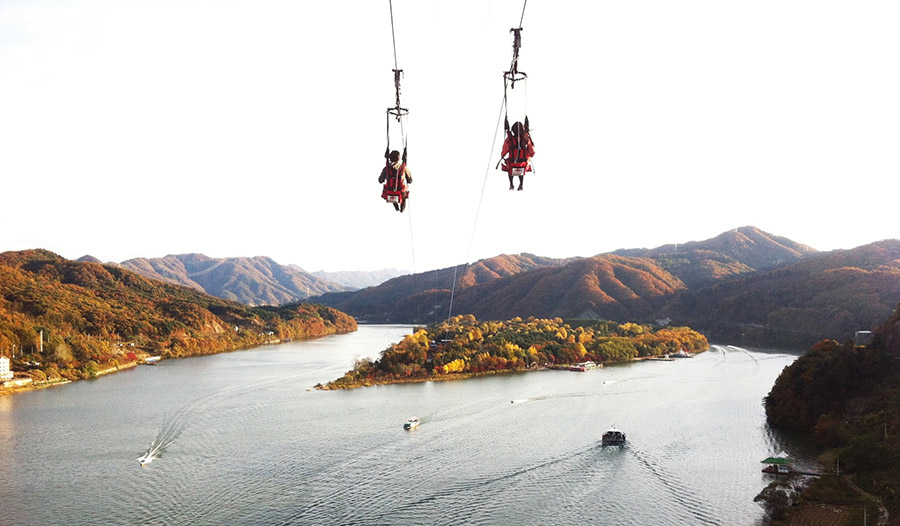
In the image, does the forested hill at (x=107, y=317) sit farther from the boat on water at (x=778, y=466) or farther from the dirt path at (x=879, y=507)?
the dirt path at (x=879, y=507)

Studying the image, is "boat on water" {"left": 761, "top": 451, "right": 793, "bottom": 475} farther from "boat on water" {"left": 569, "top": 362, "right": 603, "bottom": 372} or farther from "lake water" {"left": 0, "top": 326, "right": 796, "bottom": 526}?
"boat on water" {"left": 569, "top": 362, "right": 603, "bottom": 372}

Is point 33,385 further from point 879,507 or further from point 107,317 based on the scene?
point 879,507

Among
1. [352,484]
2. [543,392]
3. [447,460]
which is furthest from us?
[543,392]

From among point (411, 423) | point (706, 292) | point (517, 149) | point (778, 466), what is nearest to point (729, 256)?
point (706, 292)

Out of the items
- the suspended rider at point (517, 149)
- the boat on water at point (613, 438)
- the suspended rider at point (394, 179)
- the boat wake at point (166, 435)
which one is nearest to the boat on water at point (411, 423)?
the boat on water at point (613, 438)

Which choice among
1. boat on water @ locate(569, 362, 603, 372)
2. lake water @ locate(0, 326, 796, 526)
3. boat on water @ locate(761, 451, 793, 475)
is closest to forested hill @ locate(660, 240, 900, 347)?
boat on water @ locate(569, 362, 603, 372)

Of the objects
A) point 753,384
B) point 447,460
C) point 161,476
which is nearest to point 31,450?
point 161,476

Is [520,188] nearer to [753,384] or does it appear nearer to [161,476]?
[161,476]
